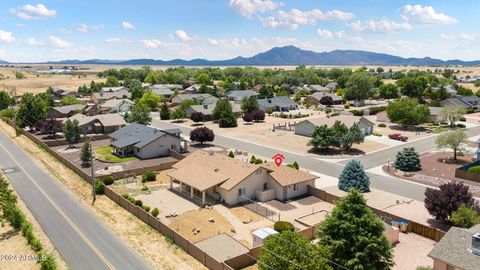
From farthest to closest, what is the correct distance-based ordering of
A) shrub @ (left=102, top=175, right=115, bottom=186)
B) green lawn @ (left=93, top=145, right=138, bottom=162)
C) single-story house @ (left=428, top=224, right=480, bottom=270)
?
1. green lawn @ (left=93, top=145, right=138, bottom=162)
2. shrub @ (left=102, top=175, right=115, bottom=186)
3. single-story house @ (left=428, top=224, right=480, bottom=270)

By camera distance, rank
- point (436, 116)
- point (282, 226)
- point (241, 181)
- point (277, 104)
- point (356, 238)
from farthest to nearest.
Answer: point (277, 104) < point (436, 116) < point (241, 181) < point (282, 226) < point (356, 238)

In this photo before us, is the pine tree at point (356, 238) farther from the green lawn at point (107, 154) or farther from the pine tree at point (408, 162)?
the green lawn at point (107, 154)

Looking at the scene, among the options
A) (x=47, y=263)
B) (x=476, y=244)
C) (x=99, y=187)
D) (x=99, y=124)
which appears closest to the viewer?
(x=476, y=244)

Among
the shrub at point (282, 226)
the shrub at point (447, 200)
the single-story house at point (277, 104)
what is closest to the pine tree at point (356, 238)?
the shrub at point (282, 226)

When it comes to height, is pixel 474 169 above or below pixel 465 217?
below

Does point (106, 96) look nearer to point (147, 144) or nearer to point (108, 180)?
point (147, 144)

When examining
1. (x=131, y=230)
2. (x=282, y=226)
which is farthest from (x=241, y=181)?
(x=131, y=230)

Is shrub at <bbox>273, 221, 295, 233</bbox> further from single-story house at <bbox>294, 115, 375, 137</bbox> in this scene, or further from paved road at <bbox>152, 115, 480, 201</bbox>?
single-story house at <bbox>294, 115, 375, 137</bbox>

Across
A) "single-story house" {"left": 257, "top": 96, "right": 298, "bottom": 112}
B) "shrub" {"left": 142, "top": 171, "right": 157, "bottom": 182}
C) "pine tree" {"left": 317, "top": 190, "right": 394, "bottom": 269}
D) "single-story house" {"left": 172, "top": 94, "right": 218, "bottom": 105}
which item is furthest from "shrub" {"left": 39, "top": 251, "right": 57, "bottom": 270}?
"single-story house" {"left": 172, "top": 94, "right": 218, "bottom": 105}
